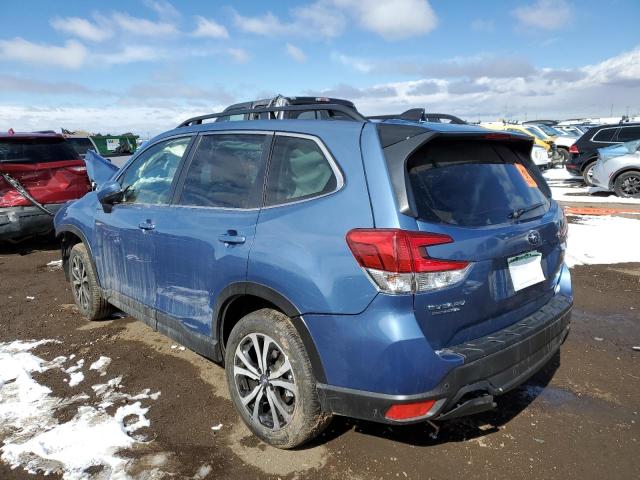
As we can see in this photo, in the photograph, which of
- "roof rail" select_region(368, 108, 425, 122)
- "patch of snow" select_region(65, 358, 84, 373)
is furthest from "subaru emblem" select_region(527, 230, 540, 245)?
"patch of snow" select_region(65, 358, 84, 373)

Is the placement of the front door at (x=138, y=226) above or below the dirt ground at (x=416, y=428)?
above

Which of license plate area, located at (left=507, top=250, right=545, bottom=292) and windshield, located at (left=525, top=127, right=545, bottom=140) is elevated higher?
windshield, located at (left=525, top=127, right=545, bottom=140)

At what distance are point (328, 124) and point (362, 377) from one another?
4.18 feet

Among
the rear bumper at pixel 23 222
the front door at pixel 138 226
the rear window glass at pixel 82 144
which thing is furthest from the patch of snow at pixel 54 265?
the rear window glass at pixel 82 144

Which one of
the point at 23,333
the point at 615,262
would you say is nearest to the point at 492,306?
the point at 23,333

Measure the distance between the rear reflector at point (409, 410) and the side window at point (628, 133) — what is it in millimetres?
14594

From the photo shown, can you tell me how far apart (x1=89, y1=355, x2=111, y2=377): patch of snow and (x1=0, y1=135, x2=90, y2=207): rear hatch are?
423 cm

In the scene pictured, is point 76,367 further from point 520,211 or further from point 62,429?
point 520,211

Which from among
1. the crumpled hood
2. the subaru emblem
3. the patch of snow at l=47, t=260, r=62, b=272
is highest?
the crumpled hood

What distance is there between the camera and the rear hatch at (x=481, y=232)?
2156 millimetres

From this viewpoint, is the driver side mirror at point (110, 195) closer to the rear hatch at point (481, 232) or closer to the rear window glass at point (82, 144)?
the rear hatch at point (481, 232)

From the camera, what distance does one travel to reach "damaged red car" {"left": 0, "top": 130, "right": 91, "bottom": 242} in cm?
684

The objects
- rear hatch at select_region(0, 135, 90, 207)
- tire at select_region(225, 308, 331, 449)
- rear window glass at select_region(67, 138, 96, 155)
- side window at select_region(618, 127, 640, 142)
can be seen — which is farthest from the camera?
rear window glass at select_region(67, 138, 96, 155)

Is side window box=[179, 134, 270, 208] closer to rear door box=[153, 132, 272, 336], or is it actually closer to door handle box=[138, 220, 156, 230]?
rear door box=[153, 132, 272, 336]
